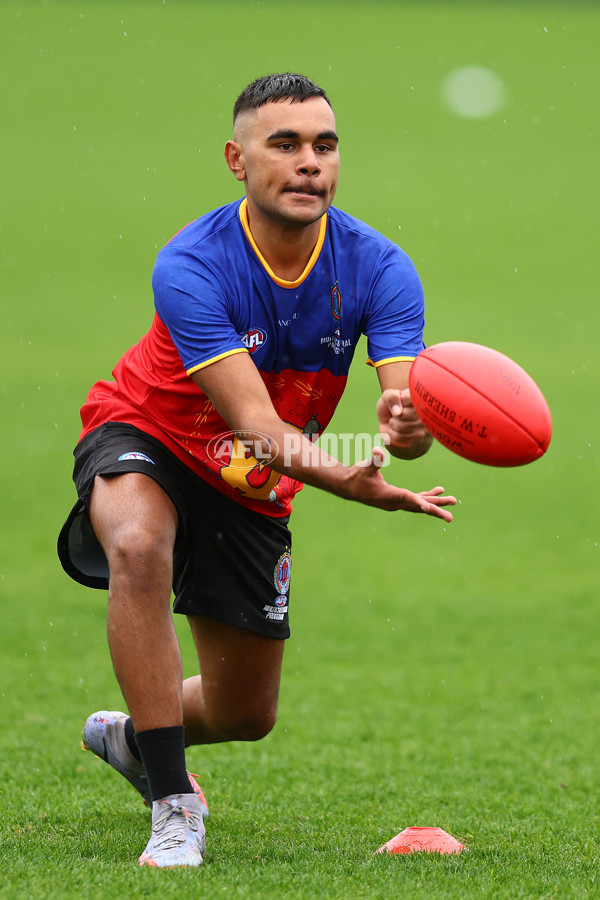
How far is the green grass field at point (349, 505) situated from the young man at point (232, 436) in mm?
496

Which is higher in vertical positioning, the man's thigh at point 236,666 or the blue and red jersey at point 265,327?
the blue and red jersey at point 265,327

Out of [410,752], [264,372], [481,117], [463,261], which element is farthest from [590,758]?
[481,117]

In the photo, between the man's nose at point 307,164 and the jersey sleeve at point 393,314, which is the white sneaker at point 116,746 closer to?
the jersey sleeve at point 393,314

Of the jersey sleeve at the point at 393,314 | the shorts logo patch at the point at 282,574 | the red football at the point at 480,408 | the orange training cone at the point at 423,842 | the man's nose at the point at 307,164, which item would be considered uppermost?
the man's nose at the point at 307,164

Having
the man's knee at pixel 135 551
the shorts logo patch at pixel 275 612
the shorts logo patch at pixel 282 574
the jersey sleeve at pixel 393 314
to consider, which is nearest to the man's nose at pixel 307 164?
the jersey sleeve at pixel 393 314

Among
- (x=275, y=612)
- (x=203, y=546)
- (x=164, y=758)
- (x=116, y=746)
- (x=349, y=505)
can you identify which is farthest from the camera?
(x=349, y=505)

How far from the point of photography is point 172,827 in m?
3.84

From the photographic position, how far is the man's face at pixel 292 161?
13.4 ft

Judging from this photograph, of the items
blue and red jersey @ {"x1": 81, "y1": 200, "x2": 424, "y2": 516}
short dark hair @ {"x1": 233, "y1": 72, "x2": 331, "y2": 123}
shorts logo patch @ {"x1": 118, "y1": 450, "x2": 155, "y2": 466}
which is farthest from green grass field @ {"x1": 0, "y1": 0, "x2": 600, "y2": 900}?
short dark hair @ {"x1": 233, "y1": 72, "x2": 331, "y2": 123}

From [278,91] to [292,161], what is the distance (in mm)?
264

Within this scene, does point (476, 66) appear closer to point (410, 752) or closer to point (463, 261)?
point (463, 261)

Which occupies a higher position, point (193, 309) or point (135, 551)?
point (193, 309)

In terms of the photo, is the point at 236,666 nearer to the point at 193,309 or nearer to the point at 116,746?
the point at 116,746

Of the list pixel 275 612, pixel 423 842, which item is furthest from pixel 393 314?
pixel 423 842
